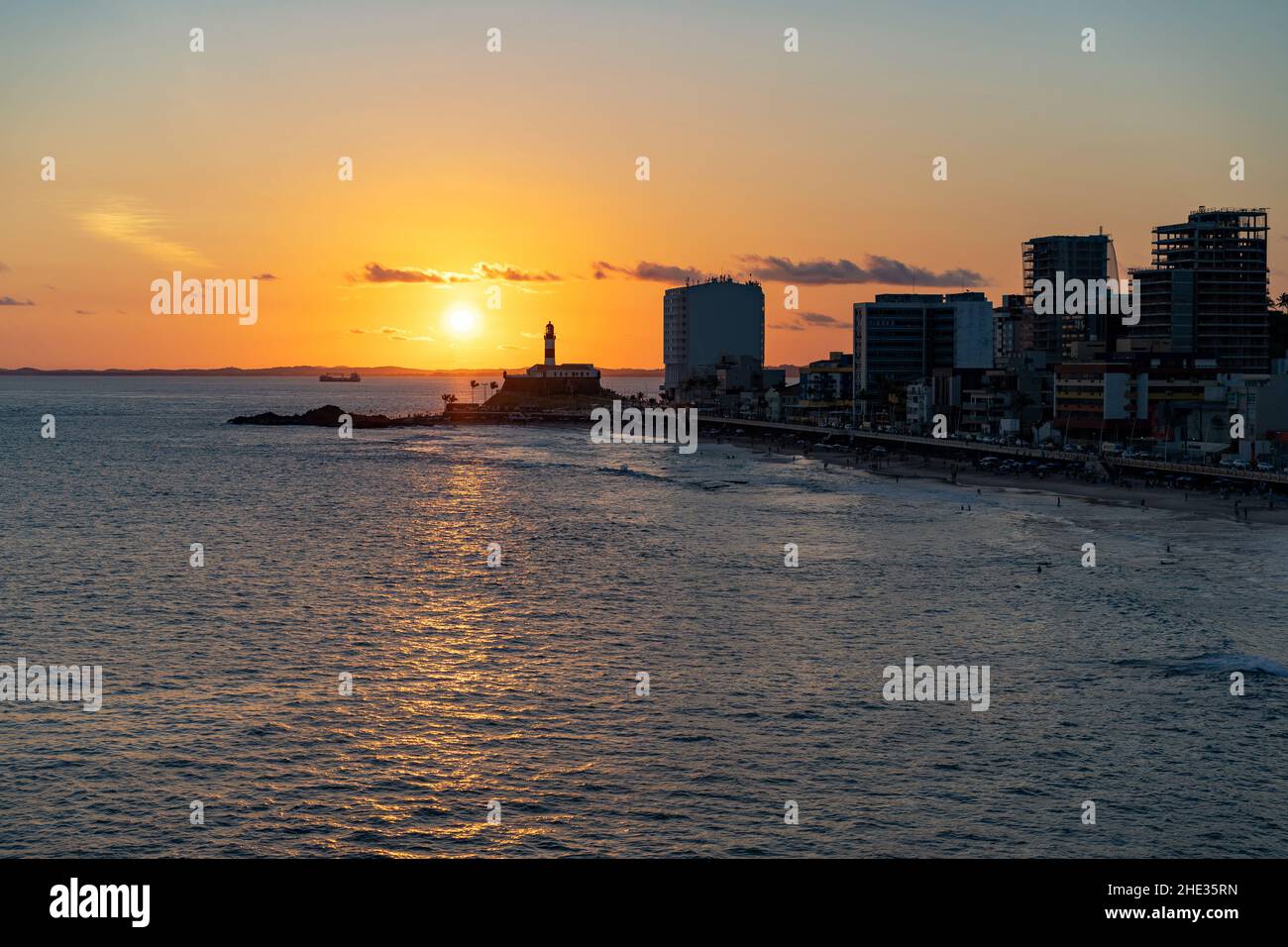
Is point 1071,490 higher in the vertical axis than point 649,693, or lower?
higher

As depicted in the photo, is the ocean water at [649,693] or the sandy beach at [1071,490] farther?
the sandy beach at [1071,490]

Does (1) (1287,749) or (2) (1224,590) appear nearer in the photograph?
(1) (1287,749)

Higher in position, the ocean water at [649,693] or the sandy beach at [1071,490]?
the sandy beach at [1071,490]

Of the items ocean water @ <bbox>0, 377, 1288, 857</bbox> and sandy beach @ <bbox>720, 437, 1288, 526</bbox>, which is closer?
ocean water @ <bbox>0, 377, 1288, 857</bbox>

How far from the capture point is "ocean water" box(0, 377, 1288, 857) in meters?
29.5

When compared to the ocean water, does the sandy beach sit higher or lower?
higher

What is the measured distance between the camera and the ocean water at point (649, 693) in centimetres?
2950

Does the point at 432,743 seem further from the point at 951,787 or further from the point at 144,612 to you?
the point at 144,612

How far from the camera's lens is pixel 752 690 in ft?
137

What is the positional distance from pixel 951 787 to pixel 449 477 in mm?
116415

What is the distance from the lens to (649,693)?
136 feet

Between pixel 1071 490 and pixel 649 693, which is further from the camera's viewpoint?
pixel 1071 490
